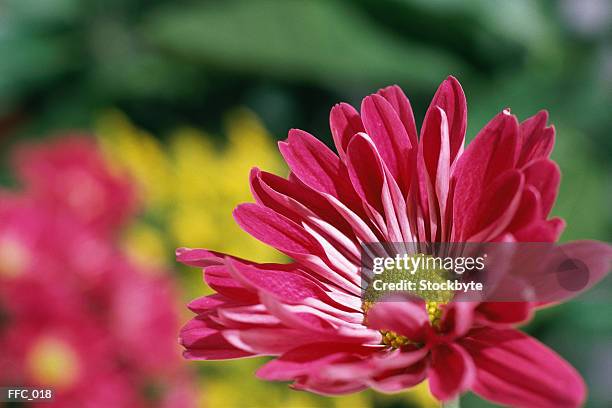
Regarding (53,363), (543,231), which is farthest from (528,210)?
(53,363)

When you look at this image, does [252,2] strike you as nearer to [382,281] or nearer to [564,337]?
[564,337]

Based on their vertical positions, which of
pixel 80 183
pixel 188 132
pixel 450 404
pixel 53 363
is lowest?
pixel 450 404

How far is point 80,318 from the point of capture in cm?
58

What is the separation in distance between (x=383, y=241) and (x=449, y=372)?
0.07 metres

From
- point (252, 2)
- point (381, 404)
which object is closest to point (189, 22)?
point (252, 2)

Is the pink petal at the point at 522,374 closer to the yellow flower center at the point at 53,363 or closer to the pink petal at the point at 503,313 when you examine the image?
the pink petal at the point at 503,313

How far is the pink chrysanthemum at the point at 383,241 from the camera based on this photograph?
0.17 m

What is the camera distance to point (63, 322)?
57 centimetres

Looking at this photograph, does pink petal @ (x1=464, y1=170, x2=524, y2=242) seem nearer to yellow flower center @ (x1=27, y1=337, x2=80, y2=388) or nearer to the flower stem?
the flower stem

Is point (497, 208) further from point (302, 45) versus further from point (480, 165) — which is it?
point (302, 45)

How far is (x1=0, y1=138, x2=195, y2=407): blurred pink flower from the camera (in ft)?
1.83

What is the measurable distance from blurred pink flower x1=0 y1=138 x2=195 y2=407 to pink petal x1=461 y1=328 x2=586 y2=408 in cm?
43

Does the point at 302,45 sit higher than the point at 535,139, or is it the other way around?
the point at 302,45

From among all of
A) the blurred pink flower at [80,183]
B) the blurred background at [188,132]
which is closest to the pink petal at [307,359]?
the blurred background at [188,132]
